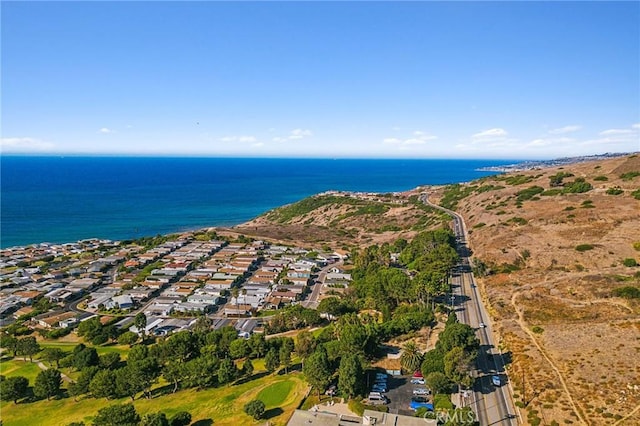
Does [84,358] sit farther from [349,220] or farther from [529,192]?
[529,192]

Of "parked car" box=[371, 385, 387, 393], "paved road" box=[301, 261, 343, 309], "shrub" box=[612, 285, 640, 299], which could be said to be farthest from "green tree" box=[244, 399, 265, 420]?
"shrub" box=[612, 285, 640, 299]

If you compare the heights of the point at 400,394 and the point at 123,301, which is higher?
the point at 400,394

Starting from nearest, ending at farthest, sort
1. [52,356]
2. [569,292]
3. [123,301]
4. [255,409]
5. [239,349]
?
[255,409] < [239,349] < [52,356] < [569,292] < [123,301]

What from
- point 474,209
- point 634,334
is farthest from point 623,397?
point 474,209

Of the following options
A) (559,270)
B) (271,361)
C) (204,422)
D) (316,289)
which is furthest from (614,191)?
(204,422)

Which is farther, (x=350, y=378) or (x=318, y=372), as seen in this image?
(x=318, y=372)

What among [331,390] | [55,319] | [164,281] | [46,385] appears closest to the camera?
[331,390]
